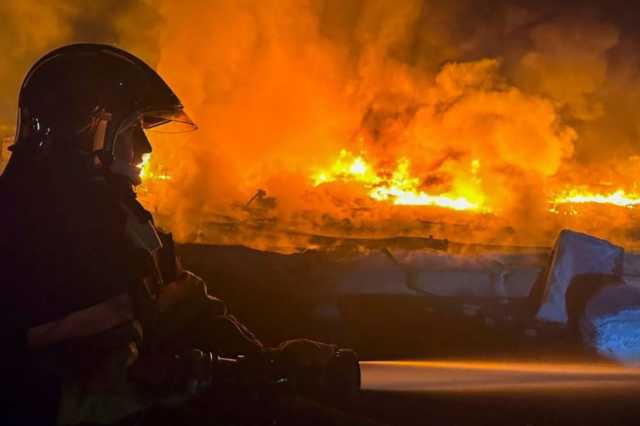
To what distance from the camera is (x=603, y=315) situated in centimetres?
571

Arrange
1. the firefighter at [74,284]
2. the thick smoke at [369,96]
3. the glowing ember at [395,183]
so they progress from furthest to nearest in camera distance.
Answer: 1. the glowing ember at [395,183]
2. the thick smoke at [369,96]
3. the firefighter at [74,284]

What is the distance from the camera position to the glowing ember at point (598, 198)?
438 inches

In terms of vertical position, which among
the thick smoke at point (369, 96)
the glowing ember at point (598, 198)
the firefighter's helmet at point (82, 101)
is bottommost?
the firefighter's helmet at point (82, 101)

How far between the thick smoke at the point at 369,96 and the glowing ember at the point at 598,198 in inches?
10.5

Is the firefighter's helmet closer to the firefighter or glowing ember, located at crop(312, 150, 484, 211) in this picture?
the firefighter

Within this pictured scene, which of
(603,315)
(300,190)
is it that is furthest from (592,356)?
(300,190)

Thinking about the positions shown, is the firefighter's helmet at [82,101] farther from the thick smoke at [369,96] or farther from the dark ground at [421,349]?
the thick smoke at [369,96]

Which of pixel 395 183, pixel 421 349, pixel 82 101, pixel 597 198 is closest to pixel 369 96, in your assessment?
pixel 395 183

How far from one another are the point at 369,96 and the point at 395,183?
1.84m

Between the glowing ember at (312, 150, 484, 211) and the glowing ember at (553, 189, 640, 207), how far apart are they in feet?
5.21

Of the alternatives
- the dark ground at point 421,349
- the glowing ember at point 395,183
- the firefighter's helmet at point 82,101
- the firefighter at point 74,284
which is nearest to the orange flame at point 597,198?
the glowing ember at point 395,183

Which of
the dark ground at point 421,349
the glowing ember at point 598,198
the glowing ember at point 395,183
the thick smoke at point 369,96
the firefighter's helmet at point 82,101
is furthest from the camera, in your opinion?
the glowing ember at point 598,198

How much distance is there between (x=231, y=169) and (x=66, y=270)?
9.23 metres

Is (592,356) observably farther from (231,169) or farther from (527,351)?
(231,169)
